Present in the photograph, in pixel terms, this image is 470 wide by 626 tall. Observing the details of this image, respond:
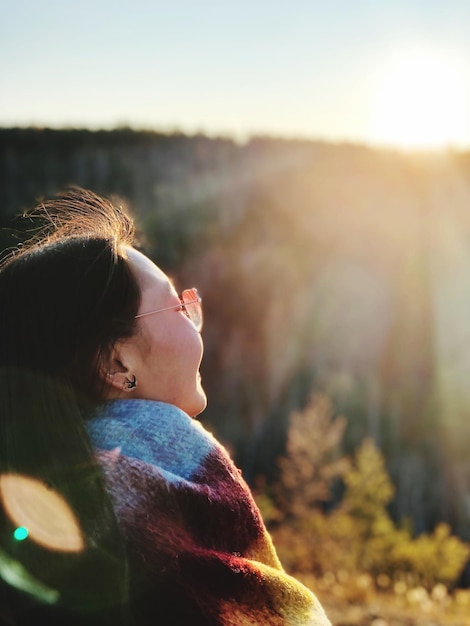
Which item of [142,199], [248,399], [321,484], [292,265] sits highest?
[142,199]

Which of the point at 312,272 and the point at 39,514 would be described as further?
the point at 312,272

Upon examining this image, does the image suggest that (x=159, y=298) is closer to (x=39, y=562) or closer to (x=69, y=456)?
(x=69, y=456)

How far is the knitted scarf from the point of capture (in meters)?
1.03

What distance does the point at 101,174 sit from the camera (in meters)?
43.5

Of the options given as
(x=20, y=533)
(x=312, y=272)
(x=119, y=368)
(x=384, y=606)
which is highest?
(x=119, y=368)

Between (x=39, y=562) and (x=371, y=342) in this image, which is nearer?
(x=39, y=562)

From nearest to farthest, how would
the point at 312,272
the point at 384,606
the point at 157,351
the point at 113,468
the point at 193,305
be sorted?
the point at 113,468 < the point at 157,351 < the point at 193,305 < the point at 384,606 < the point at 312,272

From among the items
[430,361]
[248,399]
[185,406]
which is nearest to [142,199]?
[248,399]

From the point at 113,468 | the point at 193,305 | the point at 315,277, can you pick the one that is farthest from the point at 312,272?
the point at 113,468

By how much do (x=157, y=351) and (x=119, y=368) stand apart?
76mm

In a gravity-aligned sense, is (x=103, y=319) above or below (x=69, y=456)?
above

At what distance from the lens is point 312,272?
4547cm

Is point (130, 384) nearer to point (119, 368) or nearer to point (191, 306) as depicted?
point (119, 368)

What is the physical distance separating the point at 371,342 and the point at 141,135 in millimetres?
18610
